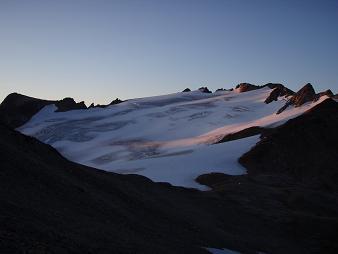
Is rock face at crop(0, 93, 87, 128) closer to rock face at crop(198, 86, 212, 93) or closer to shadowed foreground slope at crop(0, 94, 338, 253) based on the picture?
rock face at crop(198, 86, 212, 93)

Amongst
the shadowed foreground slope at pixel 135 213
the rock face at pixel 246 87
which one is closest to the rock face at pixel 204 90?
the rock face at pixel 246 87

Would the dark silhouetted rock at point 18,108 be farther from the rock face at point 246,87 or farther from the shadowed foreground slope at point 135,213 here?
the shadowed foreground slope at point 135,213

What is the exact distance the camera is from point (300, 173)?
64.1 m

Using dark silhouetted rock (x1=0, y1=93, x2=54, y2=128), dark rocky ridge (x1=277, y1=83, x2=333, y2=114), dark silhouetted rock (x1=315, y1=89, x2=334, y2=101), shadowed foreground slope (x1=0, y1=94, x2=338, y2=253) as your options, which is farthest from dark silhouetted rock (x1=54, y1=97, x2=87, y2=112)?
shadowed foreground slope (x1=0, y1=94, x2=338, y2=253)

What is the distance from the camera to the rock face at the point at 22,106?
13150 centimetres

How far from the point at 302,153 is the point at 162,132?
1536 inches

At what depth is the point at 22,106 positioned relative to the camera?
135625mm

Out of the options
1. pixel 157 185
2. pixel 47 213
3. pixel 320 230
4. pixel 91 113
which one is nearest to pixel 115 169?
pixel 157 185

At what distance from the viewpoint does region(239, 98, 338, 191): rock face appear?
207 feet

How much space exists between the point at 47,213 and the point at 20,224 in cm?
354

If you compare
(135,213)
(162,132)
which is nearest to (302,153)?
(162,132)

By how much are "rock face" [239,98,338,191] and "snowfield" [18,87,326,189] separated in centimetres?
250

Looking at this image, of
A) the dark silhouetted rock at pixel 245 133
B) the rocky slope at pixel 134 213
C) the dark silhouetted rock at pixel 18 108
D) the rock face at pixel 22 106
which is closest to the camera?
the rocky slope at pixel 134 213

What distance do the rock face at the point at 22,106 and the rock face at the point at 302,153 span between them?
71451 millimetres
